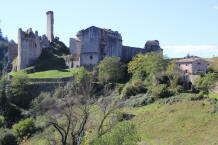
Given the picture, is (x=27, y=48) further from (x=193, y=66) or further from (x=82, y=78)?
(x=193, y=66)

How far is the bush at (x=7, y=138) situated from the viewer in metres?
26.7

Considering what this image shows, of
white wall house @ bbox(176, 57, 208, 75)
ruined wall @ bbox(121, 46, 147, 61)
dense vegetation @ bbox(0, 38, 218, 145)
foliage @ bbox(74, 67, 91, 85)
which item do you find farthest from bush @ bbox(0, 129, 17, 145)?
ruined wall @ bbox(121, 46, 147, 61)

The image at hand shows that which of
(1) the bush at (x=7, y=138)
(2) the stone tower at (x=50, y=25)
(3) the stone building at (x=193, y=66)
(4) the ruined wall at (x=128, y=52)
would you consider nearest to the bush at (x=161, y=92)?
(3) the stone building at (x=193, y=66)

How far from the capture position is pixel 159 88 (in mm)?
32969

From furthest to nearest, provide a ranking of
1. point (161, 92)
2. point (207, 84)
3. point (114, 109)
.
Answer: point (161, 92) → point (207, 84) → point (114, 109)

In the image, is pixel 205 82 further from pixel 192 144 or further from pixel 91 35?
pixel 91 35

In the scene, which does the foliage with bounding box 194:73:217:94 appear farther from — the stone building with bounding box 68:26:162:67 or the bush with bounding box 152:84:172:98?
the stone building with bounding box 68:26:162:67

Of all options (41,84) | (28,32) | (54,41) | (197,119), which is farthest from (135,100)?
(54,41)

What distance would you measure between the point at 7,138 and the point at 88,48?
2450 cm

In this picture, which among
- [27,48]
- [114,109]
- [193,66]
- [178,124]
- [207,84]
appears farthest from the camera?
[27,48]

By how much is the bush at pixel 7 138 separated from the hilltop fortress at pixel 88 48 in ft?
73.4

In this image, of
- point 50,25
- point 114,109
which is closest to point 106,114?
point 114,109

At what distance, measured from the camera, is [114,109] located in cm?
1956

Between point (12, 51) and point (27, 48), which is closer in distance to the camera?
point (27, 48)
